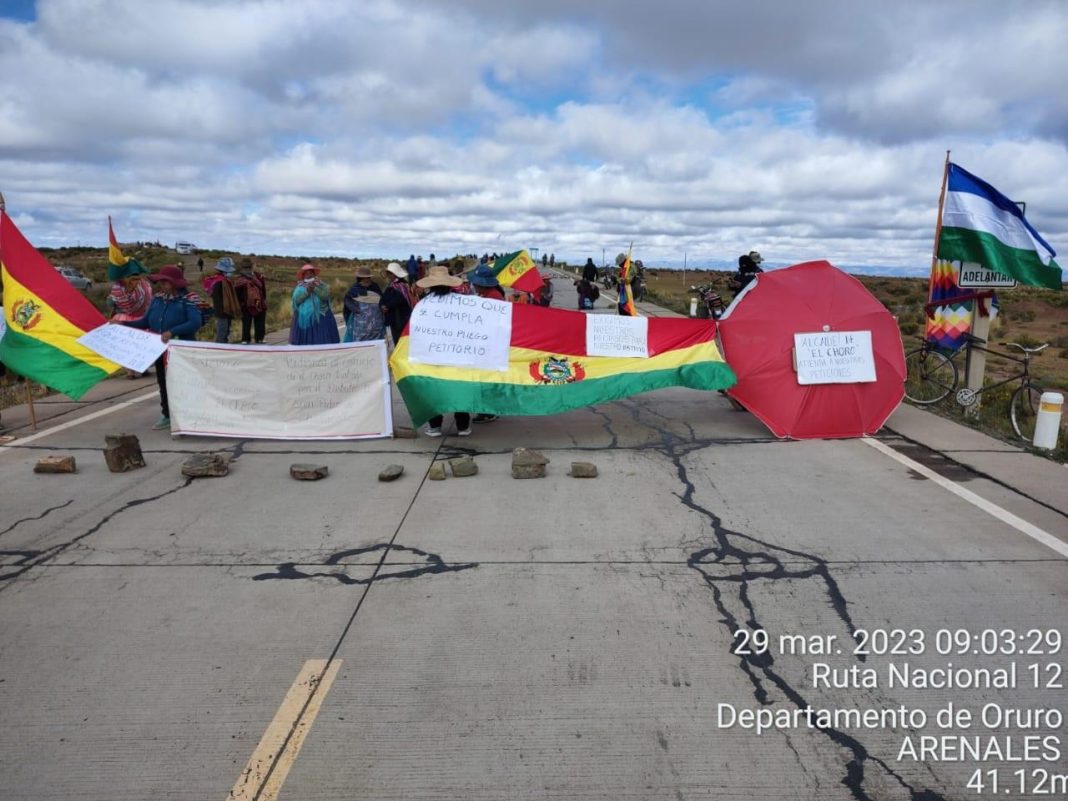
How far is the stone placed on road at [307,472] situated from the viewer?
6.62 meters

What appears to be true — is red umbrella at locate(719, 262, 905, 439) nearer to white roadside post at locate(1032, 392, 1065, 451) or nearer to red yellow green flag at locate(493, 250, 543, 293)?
white roadside post at locate(1032, 392, 1065, 451)

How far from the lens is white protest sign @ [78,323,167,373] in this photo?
8.23 meters

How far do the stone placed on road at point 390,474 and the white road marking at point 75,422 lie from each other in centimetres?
426

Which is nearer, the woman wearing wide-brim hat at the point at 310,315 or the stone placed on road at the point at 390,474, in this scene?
the stone placed on road at the point at 390,474

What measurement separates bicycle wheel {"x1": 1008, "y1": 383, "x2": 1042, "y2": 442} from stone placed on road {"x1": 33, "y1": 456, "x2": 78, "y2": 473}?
9658mm

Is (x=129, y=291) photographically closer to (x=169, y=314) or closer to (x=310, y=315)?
(x=169, y=314)

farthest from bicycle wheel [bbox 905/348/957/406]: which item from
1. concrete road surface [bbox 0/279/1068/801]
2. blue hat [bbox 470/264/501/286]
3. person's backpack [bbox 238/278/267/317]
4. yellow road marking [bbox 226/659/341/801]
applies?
Result: person's backpack [bbox 238/278/267/317]

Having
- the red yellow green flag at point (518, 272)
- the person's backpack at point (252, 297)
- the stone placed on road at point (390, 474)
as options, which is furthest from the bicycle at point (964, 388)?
the person's backpack at point (252, 297)

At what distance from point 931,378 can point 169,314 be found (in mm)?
9624

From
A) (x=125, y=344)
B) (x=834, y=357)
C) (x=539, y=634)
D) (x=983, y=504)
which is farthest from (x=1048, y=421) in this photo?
(x=125, y=344)

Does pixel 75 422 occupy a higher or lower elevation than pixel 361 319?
lower
